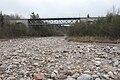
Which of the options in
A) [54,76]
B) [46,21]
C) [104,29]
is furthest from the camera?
[46,21]

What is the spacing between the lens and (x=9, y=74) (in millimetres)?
10734

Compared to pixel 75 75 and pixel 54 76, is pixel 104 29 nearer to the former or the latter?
pixel 75 75

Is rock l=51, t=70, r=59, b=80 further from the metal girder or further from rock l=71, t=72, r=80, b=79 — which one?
the metal girder

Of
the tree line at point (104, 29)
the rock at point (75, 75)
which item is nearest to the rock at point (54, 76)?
the rock at point (75, 75)

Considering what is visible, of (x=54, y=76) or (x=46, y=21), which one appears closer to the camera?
(x=54, y=76)

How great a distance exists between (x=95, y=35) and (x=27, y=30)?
39.0 metres

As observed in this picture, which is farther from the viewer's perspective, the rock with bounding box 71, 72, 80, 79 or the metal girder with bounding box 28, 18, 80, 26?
the metal girder with bounding box 28, 18, 80, 26

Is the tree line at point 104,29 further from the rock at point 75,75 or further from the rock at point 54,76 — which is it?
the rock at point 54,76

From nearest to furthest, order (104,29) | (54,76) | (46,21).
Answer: (54,76) < (104,29) < (46,21)

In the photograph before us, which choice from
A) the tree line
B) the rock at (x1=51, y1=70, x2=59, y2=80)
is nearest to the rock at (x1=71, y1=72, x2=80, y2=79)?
the rock at (x1=51, y1=70, x2=59, y2=80)

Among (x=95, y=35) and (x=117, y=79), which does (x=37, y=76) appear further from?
(x=95, y=35)

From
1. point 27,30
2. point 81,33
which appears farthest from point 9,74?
point 27,30

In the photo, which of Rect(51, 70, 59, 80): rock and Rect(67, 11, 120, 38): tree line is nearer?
Rect(51, 70, 59, 80): rock

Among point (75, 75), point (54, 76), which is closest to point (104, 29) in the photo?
point (75, 75)
